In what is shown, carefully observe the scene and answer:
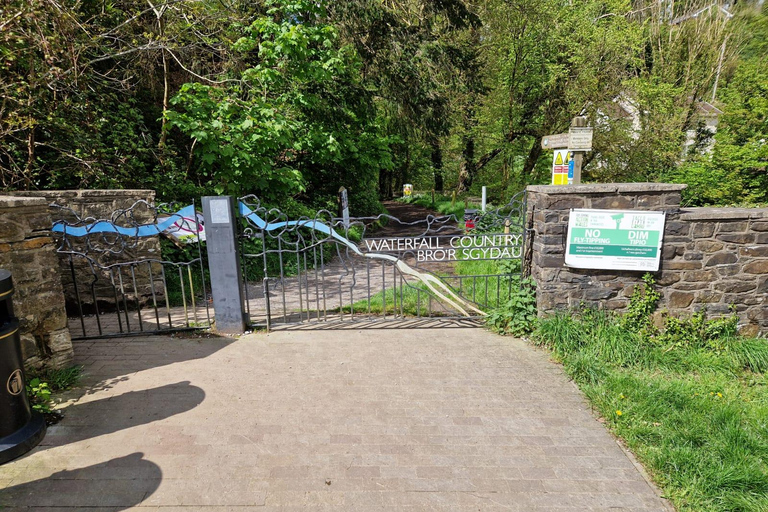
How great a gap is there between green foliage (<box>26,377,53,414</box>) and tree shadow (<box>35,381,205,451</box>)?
17 cm

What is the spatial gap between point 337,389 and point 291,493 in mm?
1294

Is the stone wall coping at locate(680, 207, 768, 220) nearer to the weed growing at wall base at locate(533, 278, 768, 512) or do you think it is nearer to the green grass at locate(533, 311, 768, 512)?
the weed growing at wall base at locate(533, 278, 768, 512)

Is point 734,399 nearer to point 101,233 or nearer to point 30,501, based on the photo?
point 30,501

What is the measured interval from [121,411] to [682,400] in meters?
4.70

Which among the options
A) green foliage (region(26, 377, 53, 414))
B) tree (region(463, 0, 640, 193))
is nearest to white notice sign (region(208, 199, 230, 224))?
green foliage (region(26, 377, 53, 414))

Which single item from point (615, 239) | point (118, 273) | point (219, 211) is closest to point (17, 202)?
point (219, 211)

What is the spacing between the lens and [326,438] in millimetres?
3316

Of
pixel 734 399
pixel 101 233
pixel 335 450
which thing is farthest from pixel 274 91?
pixel 734 399

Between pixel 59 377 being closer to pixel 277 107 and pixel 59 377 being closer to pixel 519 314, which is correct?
pixel 519 314

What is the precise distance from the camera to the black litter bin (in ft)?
10.0

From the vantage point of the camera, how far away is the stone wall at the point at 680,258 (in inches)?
186

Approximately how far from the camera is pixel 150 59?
361 inches

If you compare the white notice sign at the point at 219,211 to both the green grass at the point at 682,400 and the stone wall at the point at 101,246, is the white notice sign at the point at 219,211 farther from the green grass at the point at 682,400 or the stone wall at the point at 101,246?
A: the green grass at the point at 682,400

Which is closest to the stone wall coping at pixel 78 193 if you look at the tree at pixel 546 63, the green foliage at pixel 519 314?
the green foliage at pixel 519 314
